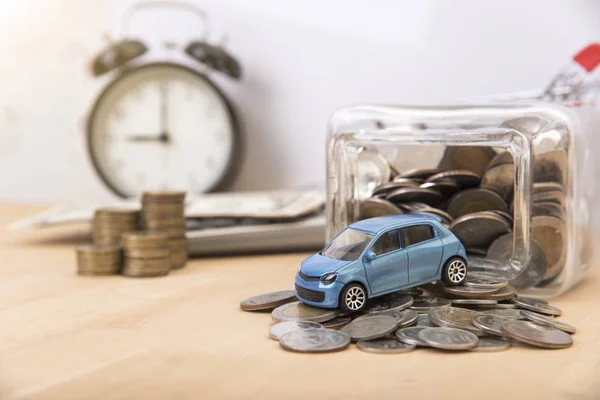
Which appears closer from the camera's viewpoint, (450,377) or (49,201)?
(450,377)

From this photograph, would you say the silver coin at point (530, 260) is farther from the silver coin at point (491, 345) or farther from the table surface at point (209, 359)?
the silver coin at point (491, 345)

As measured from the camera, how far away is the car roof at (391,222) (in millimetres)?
819

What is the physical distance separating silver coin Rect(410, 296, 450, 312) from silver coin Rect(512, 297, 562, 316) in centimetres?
9

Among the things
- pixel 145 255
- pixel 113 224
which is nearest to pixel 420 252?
pixel 145 255

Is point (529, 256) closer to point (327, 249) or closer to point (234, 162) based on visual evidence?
point (327, 249)

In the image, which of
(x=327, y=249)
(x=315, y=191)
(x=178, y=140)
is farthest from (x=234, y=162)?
(x=327, y=249)

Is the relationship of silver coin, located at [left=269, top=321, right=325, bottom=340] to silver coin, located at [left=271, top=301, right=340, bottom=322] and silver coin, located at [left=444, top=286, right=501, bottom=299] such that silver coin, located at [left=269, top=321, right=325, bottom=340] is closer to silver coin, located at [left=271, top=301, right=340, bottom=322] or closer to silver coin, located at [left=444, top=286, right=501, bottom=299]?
silver coin, located at [left=271, top=301, right=340, bottom=322]

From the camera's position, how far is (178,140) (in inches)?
66.1

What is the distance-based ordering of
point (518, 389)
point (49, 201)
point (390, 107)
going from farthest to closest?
point (49, 201) → point (390, 107) → point (518, 389)

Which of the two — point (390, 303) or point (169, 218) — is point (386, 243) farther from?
point (169, 218)

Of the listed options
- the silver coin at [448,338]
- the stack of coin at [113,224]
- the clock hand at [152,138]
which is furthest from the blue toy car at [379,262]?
the clock hand at [152,138]

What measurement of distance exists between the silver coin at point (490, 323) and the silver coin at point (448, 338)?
2 cm

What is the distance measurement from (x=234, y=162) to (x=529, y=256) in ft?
2.87

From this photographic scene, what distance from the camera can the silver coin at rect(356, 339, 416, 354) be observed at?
667 mm
